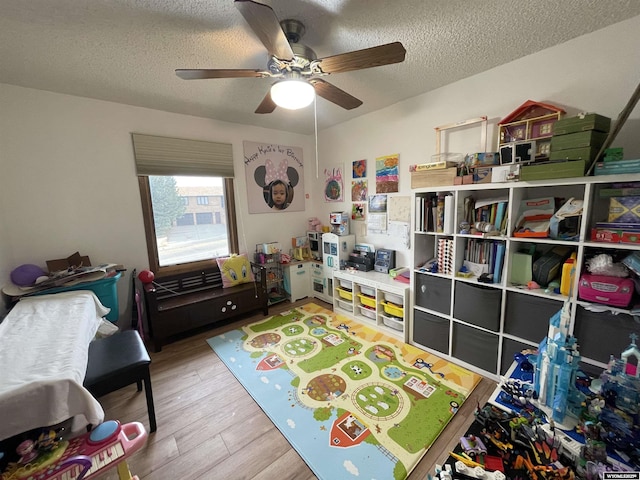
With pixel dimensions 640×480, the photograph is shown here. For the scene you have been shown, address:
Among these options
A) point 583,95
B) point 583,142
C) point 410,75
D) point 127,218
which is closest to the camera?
point 583,142

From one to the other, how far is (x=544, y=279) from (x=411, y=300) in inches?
40.2

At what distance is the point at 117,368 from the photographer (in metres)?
1.56

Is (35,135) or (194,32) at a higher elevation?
(194,32)

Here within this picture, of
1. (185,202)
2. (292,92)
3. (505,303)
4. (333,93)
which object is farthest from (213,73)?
(505,303)

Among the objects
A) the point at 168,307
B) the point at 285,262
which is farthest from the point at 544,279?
the point at 168,307

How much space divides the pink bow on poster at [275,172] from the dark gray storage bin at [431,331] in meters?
2.47

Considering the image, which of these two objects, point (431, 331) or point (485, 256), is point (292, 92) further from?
point (431, 331)

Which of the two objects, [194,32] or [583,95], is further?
[583,95]

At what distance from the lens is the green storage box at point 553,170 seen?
1491 millimetres

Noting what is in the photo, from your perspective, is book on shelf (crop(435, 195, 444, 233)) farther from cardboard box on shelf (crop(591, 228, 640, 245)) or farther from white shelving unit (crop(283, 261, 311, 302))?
white shelving unit (crop(283, 261, 311, 302))

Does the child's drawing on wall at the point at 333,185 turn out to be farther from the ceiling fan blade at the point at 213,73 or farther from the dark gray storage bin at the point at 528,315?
the dark gray storage bin at the point at 528,315

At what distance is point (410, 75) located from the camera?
2.13 meters

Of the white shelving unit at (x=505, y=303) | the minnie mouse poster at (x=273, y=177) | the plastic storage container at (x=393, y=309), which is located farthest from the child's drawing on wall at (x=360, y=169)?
the plastic storage container at (x=393, y=309)

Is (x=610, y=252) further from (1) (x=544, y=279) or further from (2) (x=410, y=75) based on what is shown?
(2) (x=410, y=75)
